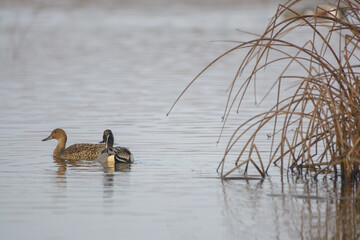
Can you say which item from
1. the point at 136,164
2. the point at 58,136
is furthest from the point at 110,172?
the point at 58,136

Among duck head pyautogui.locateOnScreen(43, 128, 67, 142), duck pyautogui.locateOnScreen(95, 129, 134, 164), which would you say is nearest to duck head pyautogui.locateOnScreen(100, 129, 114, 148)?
duck pyautogui.locateOnScreen(95, 129, 134, 164)

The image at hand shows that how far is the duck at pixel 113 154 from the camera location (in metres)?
10.1

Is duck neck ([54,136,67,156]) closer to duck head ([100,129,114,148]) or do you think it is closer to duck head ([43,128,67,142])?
duck head ([43,128,67,142])

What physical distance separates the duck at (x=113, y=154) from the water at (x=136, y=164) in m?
0.15

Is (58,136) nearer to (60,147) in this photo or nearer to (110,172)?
(60,147)

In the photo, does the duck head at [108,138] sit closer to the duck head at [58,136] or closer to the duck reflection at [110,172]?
the duck reflection at [110,172]

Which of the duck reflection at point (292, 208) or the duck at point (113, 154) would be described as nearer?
the duck reflection at point (292, 208)

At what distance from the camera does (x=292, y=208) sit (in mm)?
7469

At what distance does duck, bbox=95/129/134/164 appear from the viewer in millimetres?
10062

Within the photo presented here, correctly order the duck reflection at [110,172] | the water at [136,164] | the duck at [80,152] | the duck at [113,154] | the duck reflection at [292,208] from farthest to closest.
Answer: the duck at [80,152] < the duck at [113,154] < the duck reflection at [110,172] < the water at [136,164] < the duck reflection at [292,208]

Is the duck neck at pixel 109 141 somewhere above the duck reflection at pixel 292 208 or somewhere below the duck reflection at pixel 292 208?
above

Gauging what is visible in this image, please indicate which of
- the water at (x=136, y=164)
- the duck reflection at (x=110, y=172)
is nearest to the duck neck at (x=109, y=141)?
the water at (x=136, y=164)

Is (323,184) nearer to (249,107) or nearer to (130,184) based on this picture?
(130,184)

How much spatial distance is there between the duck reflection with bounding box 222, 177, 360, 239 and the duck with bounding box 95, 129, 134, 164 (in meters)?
1.73
